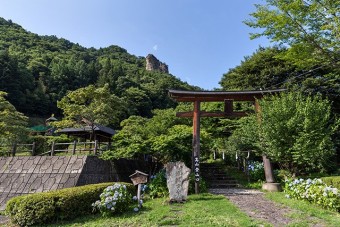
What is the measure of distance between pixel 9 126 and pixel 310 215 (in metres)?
20.8

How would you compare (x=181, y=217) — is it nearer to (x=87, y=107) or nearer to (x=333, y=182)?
(x=333, y=182)

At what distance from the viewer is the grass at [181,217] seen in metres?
6.27

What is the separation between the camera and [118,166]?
1334 centimetres

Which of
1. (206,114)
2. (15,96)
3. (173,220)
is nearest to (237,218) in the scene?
(173,220)

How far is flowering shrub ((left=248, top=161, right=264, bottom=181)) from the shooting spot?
13.4 m

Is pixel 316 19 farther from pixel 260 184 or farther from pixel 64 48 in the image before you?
pixel 64 48

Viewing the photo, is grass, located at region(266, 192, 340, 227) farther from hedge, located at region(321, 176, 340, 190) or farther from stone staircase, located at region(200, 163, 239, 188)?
stone staircase, located at region(200, 163, 239, 188)

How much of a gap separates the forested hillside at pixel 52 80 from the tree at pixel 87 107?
1752 cm

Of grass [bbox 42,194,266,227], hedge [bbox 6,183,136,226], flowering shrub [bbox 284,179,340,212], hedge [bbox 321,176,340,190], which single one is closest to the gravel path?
grass [bbox 42,194,266,227]

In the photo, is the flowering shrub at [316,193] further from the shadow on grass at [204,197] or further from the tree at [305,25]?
the tree at [305,25]

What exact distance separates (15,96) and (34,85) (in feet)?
14.7

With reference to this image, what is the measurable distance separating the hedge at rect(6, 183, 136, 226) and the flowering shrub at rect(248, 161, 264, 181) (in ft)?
27.6

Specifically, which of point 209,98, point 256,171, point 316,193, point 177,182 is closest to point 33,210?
point 177,182

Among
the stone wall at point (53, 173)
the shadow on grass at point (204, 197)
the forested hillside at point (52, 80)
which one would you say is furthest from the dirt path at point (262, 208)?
the forested hillside at point (52, 80)
